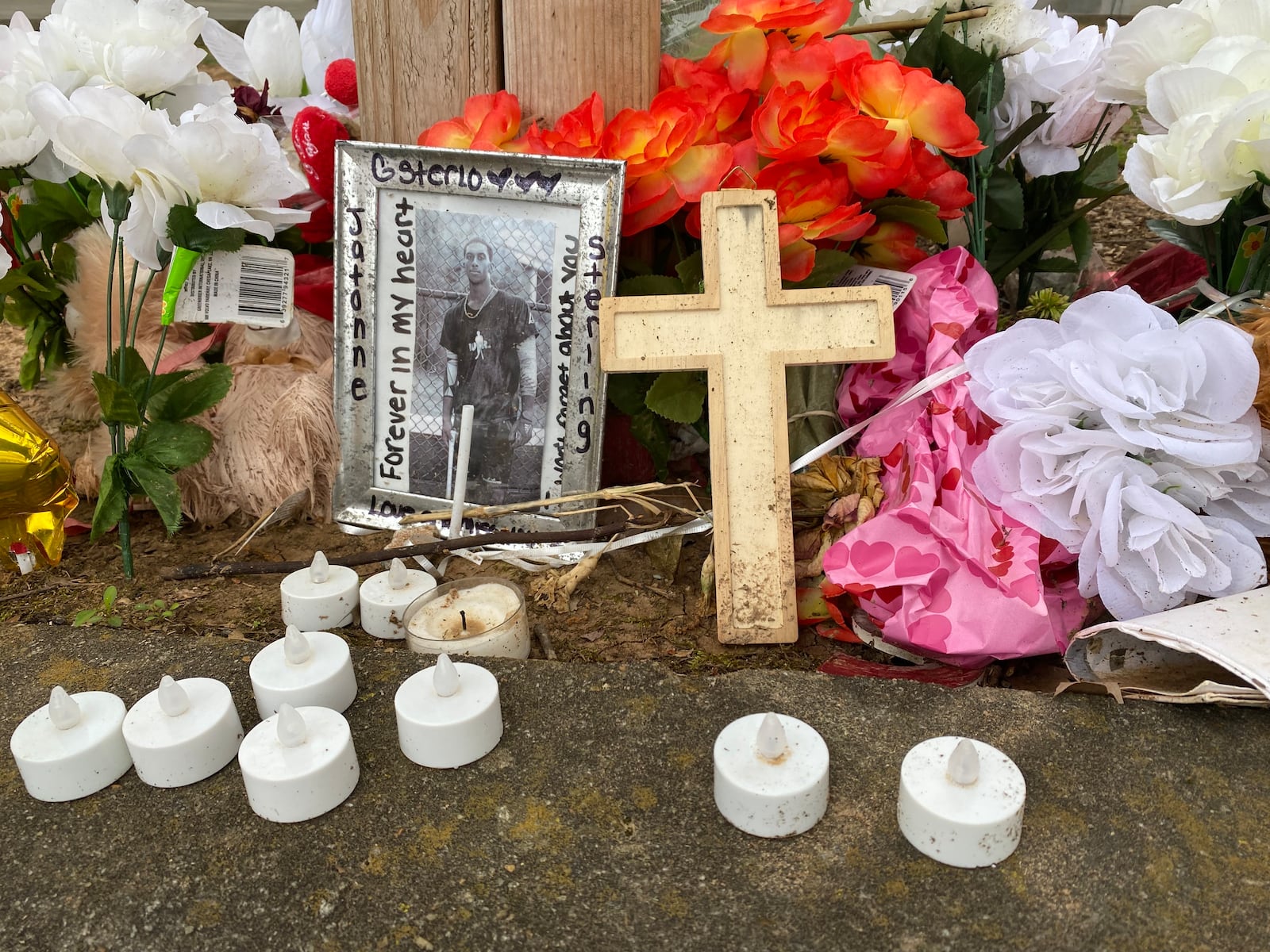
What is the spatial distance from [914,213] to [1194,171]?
1.24ft

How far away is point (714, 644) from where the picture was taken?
4.27 ft

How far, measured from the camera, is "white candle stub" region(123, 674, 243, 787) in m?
0.99

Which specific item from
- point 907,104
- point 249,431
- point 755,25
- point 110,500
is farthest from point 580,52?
point 110,500

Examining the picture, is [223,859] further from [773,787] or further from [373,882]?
[773,787]

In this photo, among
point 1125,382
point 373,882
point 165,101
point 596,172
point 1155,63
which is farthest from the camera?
point 165,101

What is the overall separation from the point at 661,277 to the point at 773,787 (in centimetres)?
83

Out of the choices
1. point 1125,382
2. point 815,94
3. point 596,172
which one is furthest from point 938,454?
point 596,172

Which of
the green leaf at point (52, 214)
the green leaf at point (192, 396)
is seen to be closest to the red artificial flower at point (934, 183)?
the green leaf at point (192, 396)

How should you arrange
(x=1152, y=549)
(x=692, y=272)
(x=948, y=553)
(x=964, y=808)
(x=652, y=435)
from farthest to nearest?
(x=652, y=435)
(x=692, y=272)
(x=948, y=553)
(x=1152, y=549)
(x=964, y=808)

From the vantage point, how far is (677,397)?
1432 mm

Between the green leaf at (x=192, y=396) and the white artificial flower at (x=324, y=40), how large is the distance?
0.66 metres

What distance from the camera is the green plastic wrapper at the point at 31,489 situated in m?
1.44

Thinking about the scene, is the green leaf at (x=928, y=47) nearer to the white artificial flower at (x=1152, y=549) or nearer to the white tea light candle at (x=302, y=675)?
the white artificial flower at (x=1152, y=549)

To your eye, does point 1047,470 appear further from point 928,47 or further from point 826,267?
point 928,47
